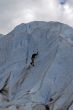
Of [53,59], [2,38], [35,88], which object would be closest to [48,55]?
[53,59]

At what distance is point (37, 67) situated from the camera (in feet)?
82.8

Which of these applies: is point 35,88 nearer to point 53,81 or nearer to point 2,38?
point 53,81

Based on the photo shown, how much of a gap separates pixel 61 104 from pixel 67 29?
508 cm

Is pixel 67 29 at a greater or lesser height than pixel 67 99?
greater

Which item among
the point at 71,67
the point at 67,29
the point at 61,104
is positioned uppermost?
the point at 67,29

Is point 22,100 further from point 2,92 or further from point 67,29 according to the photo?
point 67,29

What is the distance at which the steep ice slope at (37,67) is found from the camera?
23.1m

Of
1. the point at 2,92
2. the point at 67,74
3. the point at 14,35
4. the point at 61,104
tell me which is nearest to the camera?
the point at 61,104

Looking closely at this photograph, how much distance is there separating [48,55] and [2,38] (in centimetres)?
420

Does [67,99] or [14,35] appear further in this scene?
[14,35]

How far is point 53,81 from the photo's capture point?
2391 cm

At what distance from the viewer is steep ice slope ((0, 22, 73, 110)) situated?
23.1 metres

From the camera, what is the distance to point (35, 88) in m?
24.0

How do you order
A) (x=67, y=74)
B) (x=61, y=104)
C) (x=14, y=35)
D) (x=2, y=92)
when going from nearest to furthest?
(x=61, y=104), (x=67, y=74), (x=2, y=92), (x=14, y=35)
